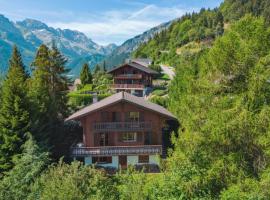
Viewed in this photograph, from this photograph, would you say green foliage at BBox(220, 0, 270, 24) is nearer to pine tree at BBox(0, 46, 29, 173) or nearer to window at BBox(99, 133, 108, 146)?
window at BBox(99, 133, 108, 146)

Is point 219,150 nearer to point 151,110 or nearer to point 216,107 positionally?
point 216,107

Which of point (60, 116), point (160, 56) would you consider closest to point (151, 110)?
point (60, 116)

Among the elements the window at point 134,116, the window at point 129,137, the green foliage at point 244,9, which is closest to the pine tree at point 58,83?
the window at point 129,137

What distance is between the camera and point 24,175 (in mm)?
25938

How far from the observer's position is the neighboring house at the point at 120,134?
122 ft

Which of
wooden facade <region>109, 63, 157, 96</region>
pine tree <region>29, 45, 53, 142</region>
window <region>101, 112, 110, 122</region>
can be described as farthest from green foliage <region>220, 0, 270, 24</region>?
pine tree <region>29, 45, 53, 142</region>

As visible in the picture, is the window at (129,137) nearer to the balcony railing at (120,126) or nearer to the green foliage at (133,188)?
the balcony railing at (120,126)

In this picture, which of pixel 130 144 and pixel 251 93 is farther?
pixel 130 144

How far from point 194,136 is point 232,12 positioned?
495ft

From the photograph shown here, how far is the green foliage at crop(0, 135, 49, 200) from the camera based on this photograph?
23.7m

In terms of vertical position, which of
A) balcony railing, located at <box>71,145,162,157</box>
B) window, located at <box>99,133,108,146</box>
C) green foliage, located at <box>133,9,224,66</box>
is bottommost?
balcony railing, located at <box>71,145,162,157</box>

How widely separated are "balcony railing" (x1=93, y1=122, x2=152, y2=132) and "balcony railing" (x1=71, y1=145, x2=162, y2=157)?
1.98m

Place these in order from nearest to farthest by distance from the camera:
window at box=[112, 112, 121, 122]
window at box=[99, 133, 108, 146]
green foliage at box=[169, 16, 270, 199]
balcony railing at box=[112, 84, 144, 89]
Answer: green foliage at box=[169, 16, 270, 199]
window at box=[112, 112, 121, 122]
window at box=[99, 133, 108, 146]
balcony railing at box=[112, 84, 144, 89]

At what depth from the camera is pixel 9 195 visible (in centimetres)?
2364
